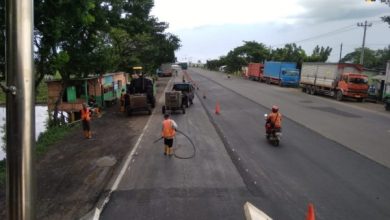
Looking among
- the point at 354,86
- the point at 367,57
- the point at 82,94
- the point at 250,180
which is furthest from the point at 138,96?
the point at 367,57

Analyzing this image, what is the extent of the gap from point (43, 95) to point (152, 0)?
84.7 ft

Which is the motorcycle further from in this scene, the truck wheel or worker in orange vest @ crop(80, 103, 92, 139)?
the truck wheel

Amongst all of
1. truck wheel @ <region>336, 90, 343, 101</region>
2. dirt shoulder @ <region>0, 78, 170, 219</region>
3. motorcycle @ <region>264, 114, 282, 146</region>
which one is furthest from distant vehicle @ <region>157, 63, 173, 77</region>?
motorcycle @ <region>264, 114, 282, 146</region>

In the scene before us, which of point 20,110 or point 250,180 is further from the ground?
point 20,110

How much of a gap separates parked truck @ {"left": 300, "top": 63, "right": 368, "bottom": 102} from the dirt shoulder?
24.8 m

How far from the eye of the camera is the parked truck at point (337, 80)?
40.0 meters

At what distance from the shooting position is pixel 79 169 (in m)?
13.0

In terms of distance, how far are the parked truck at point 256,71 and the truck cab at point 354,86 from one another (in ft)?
101

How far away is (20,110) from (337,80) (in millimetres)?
43022

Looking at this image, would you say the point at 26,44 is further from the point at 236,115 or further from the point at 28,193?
the point at 236,115

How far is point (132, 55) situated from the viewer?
43031mm

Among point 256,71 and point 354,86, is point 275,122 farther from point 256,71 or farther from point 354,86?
point 256,71

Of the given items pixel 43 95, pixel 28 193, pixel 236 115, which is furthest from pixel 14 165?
pixel 43 95

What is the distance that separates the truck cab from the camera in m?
39.8
